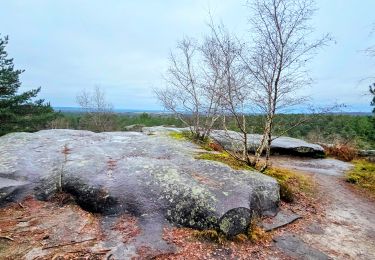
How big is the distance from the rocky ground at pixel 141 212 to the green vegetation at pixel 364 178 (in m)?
1.53

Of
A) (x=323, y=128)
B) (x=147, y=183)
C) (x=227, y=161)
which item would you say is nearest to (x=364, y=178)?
(x=227, y=161)

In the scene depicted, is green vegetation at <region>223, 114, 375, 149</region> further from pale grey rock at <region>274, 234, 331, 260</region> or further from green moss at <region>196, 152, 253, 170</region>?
pale grey rock at <region>274, 234, 331, 260</region>

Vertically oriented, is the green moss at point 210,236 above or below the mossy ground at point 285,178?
below

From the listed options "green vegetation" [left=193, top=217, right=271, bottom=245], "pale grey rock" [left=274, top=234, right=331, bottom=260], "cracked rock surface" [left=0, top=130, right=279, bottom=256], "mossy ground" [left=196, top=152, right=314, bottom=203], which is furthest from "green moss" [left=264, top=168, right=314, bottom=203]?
"green vegetation" [left=193, top=217, right=271, bottom=245]

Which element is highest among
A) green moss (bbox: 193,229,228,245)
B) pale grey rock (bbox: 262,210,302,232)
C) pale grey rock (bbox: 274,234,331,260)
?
green moss (bbox: 193,229,228,245)

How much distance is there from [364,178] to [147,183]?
310 inches

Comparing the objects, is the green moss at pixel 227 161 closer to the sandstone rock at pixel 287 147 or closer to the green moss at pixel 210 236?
the green moss at pixel 210 236

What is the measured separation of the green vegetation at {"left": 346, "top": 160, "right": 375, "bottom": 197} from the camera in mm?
9736

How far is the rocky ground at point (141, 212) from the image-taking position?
4.90m

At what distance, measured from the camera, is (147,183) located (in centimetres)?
623

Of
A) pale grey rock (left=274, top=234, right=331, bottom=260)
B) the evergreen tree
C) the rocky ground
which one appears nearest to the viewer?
the rocky ground

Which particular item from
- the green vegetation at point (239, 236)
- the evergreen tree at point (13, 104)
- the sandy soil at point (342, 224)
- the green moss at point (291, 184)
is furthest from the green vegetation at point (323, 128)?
the evergreen tree at point (13, 104)

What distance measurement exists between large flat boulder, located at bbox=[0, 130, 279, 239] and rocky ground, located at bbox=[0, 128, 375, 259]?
0.07 feet

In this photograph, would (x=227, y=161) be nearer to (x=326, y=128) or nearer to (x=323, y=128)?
(x=326, y=128)
